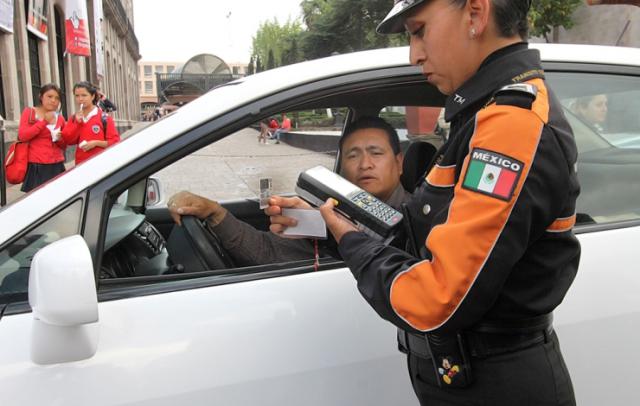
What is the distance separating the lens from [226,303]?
135cm

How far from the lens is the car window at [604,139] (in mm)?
1727

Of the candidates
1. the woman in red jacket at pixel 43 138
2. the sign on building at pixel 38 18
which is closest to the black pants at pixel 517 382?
the woman in red jacket at pixel 43 138

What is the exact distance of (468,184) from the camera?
911 mm

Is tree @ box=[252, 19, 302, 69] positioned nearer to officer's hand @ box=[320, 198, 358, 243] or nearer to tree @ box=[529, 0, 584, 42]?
tree @ box=[529, 0, 584, 42]

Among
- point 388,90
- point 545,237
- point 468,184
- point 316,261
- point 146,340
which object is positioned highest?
point 388,90

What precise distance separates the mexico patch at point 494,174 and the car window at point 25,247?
979 millimetres

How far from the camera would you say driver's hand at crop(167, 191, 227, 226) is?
1.90 m

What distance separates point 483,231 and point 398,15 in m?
0.51

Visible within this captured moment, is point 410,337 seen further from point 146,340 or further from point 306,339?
point 146,340

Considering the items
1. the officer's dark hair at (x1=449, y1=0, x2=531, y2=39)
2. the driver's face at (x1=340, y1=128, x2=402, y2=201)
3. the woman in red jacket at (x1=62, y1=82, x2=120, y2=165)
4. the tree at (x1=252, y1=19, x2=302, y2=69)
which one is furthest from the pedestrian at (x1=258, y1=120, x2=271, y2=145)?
the tree at (x1=252, y1=19, x2=302, y2=69)

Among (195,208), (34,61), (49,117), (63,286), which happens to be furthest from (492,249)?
(34,61)

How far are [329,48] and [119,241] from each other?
2813cm

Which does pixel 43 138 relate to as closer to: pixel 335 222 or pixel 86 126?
pixel 86 126

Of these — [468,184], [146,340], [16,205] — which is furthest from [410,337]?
[16,205]
